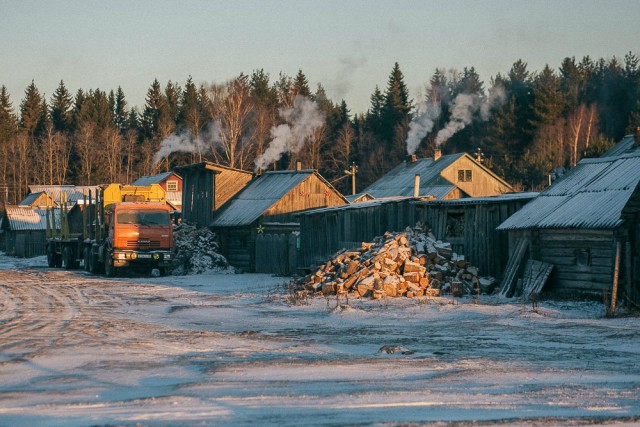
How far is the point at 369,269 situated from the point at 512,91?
217 ft

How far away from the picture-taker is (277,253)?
39.9 meters

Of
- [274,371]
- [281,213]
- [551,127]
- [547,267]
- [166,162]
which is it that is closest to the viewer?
[274,371]

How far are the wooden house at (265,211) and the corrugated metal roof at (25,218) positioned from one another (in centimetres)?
3339

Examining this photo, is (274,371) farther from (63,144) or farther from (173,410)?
(63,144)

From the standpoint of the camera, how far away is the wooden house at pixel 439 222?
2678 centimetres

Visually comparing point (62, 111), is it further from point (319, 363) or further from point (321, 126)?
point (319, 363)

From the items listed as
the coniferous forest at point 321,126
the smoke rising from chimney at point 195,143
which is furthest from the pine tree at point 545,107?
the smoke rising from chimney at point 195,143

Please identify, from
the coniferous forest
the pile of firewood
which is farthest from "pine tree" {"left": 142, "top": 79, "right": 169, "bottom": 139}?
the pile of firewood

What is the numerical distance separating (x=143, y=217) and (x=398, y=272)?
50.5 ft

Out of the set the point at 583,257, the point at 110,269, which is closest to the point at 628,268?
the point at 583,257

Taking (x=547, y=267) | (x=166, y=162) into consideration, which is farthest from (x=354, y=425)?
(x=166, y=162)

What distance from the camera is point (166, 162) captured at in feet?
351

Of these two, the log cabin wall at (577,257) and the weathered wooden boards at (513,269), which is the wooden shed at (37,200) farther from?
the log cabin wall at (577,257)

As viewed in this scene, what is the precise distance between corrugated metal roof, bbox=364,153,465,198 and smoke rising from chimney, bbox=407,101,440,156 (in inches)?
702
